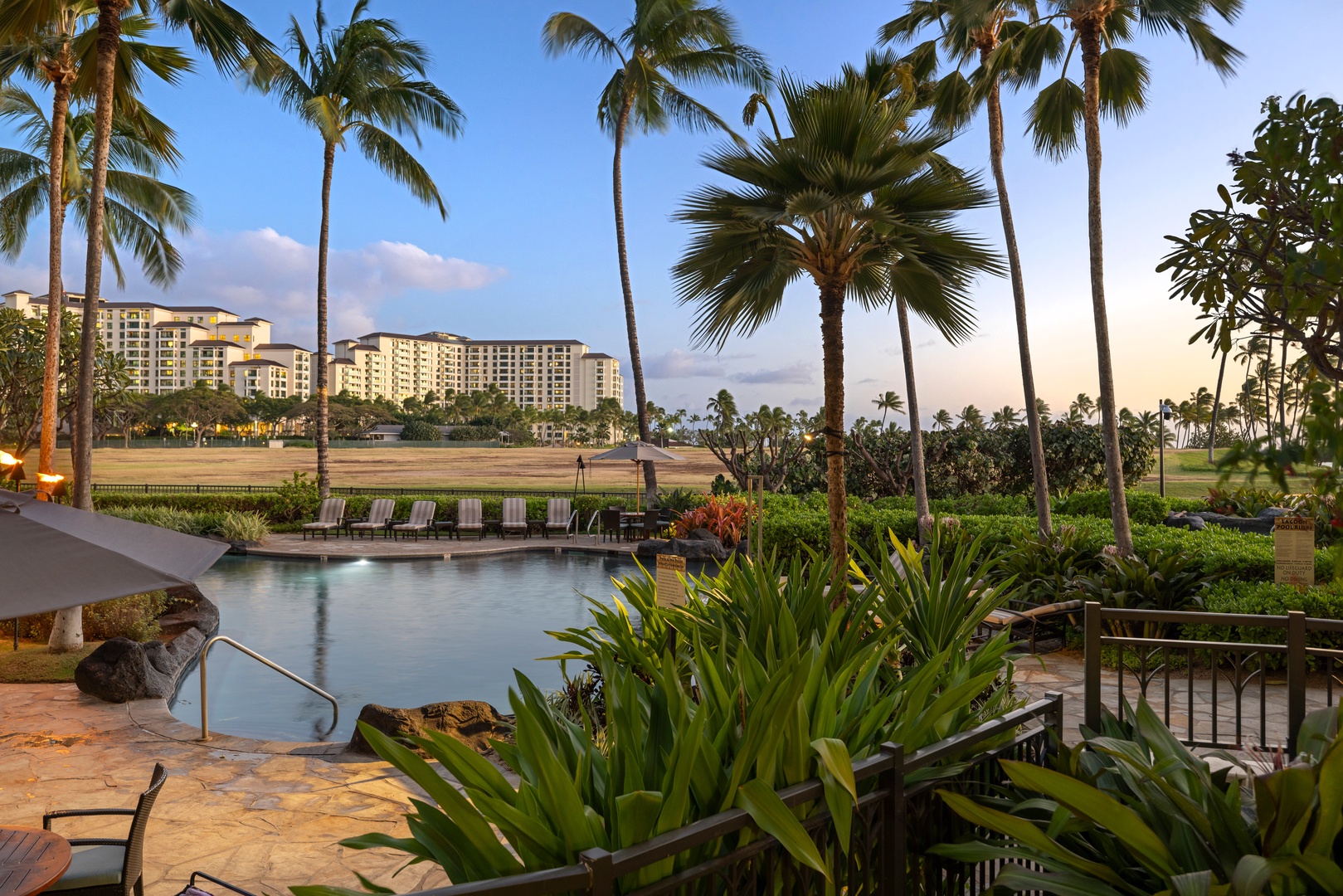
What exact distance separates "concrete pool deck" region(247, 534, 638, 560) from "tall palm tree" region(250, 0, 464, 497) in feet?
8.29

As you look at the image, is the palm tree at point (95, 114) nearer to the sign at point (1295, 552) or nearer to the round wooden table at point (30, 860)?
the round wooden table at point (30, 860)

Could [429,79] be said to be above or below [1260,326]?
above

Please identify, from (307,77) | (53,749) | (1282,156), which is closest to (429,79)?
(307,77)

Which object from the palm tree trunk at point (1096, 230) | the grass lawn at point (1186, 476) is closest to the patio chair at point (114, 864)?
the palm tree trunk at point (1096, 230)

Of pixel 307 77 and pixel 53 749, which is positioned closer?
pixel 53 749

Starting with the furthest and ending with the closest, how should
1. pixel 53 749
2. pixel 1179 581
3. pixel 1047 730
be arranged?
pixel 1179 581 → pixel 53 749 → pixel 1047 730

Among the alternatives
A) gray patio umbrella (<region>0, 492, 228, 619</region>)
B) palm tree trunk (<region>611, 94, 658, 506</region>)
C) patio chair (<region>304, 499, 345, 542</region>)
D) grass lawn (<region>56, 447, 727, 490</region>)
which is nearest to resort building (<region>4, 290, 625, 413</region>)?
grass lawn (<region>56, 447, 727, 490</region>)

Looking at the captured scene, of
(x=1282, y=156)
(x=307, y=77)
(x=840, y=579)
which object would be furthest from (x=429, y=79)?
(x=1282, y=156)

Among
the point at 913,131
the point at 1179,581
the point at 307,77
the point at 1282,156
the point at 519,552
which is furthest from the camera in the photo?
the point at 307,77

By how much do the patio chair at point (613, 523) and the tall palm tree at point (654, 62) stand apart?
3.98 feet

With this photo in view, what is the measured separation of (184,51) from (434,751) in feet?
38.3

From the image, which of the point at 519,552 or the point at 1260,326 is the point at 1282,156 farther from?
the point at 519,552

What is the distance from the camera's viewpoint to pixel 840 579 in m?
4.45

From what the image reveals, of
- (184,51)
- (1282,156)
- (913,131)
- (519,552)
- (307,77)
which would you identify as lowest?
(519,552)
